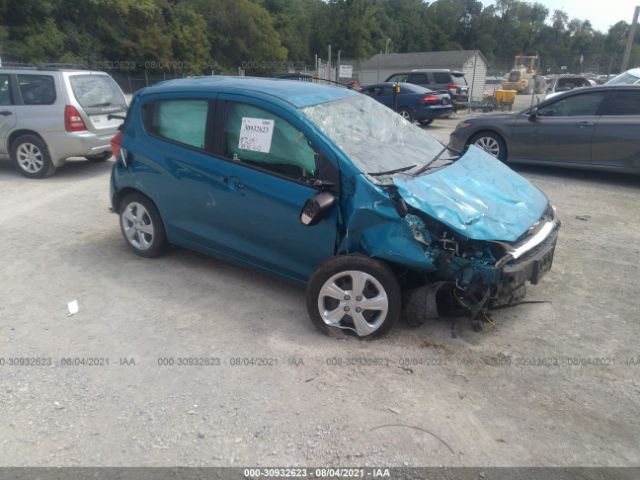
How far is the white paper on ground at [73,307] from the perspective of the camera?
4.09 metres

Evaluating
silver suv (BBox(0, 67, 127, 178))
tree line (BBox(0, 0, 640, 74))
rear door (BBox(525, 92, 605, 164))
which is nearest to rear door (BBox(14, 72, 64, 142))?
silver suv (BBox(0, 67, 127, 178))

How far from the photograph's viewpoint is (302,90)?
169 inches

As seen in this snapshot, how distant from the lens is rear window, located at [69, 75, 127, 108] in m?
8.16

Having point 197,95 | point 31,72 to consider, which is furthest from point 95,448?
point 31,72

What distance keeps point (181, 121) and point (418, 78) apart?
1662 cm

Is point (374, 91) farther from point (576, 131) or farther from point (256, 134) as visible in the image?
point (256, 134)

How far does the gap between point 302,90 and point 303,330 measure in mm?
1992

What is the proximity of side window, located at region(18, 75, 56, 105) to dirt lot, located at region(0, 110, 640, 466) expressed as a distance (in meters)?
4.15

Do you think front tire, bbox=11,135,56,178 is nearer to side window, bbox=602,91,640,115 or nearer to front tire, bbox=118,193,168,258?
front tire, bbox=118,193,168,258

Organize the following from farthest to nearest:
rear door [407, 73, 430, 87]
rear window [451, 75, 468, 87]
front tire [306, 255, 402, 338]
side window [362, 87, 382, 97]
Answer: rear window [451, 75, 468, 87]
rear door [407, 73, 430, 87]
side window [362, 87, 382, 97]
front tire [306, 255, 402, 338]

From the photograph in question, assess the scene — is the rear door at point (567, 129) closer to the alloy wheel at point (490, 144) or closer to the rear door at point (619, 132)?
the rear door at point (619, 132)

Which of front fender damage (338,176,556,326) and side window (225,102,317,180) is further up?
side window (225,102,317,180)

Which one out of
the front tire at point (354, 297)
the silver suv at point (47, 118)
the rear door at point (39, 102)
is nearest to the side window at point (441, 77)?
the silver suv at point (47, 118)

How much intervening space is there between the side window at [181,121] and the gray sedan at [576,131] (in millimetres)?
6065
